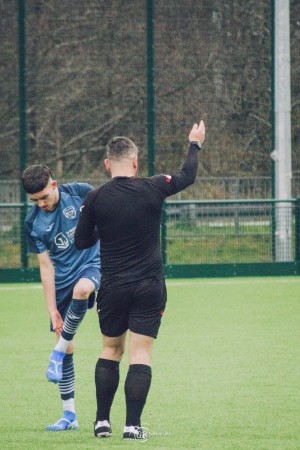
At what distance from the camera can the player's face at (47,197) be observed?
678 cm

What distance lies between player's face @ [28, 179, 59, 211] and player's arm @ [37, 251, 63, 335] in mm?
304

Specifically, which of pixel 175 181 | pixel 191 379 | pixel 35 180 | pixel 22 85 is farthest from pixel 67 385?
pixel 22 85

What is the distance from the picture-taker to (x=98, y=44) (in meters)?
17.8

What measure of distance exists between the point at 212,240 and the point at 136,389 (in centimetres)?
1115

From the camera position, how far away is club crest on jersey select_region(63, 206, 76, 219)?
6.95 metres

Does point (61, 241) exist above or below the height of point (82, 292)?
above

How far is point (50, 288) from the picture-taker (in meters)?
6.90

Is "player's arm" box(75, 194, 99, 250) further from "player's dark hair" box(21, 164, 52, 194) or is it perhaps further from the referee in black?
"player's dark hair" box(21, 164, 52, 194)

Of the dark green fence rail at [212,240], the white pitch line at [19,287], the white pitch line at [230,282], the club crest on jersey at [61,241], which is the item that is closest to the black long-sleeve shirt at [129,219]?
the club crest on jersey at [61,241]

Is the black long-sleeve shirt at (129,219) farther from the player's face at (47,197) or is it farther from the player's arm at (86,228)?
the player's face at (47,197)

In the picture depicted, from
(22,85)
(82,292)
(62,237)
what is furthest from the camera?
(22,85)

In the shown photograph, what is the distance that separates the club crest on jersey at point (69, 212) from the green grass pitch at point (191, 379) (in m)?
1.28

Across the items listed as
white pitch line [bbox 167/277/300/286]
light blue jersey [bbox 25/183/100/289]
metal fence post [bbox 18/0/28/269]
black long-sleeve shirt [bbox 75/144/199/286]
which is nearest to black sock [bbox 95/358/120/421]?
black long-sleeve shirt [bbox 75/144/199/286]

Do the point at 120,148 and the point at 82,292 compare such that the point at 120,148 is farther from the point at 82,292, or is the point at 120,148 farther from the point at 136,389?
the point at 136,389
